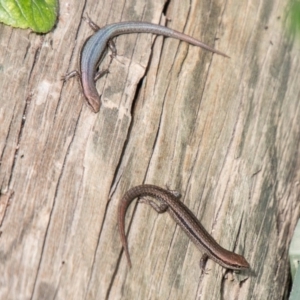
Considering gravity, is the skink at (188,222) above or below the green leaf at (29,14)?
below

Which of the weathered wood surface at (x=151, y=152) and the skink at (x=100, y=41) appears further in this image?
the skink at (x=100, y=41)

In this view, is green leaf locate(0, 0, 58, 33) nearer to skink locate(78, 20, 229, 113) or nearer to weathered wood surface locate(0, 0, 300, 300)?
weathered wood surface locate(0, 0, 300, 300)

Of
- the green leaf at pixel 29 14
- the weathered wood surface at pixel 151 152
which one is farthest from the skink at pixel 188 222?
the green leaf at pixel 29 14

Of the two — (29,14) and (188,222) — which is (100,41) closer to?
(29,14)

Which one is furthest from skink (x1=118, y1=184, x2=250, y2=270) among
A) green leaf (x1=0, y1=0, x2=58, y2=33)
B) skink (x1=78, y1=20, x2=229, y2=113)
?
green leaf (x1=0, y1=0, x2=58, y2=33)

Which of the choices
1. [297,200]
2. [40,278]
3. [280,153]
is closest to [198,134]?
[280,153]

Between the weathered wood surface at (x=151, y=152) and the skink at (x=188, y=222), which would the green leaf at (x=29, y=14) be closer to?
the weathered wood surface at (x=151, y=152)

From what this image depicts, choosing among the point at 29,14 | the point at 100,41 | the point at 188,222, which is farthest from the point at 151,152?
the point at 29,14
